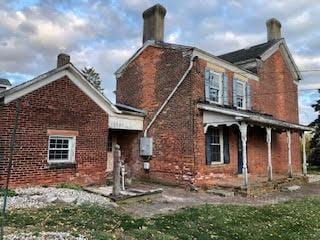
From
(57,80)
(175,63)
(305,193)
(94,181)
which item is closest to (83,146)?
(94,181)

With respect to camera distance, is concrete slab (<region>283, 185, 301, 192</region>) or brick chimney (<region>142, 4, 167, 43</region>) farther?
brick chimney (<region>142, 4, 167, 43</region>)

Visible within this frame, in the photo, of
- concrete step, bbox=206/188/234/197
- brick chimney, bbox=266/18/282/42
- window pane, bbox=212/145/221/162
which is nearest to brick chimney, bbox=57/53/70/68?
window pane, bbox=212/145/221/162

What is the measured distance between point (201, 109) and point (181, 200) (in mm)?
4619

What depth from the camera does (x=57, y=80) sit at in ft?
41.0

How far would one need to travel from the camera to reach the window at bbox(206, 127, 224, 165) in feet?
48.9

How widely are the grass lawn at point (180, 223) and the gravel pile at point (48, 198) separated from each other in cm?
80

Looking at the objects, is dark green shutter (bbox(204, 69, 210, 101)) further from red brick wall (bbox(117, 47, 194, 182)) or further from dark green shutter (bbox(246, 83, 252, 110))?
dark green shutter (bbox(246, 83, 252, 110))

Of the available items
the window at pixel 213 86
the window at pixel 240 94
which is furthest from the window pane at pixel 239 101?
the window at pixel 213 86

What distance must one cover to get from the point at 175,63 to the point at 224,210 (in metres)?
8.34

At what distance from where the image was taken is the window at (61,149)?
12.3 m

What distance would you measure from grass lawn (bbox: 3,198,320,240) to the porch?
A: 408 cm

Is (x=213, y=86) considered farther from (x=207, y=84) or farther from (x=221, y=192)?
(x=221, y=192)

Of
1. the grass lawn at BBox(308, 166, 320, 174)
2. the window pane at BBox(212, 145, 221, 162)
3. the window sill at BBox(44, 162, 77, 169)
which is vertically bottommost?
the grass lawn at BBox(308, 166, 320, 174)

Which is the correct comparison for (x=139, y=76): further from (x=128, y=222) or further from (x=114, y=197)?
(x=128, y=222)
